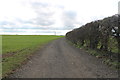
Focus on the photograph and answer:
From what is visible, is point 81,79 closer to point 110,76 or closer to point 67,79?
point 67,79

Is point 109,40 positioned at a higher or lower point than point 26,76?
higher

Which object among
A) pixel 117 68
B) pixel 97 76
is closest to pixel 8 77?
pixel 97 76

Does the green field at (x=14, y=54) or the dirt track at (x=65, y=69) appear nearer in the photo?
the dirt track at (x=65, y=69)

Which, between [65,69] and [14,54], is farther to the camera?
[14,54]

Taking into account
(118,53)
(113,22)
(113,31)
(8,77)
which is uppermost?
(113,22)

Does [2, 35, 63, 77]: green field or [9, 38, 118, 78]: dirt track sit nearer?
[9, 38, 118, 78]: dirt track

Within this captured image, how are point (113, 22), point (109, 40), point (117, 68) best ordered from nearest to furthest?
point (117, 68), point (113, 22), point (109, 40)

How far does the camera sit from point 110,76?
4.36 meters

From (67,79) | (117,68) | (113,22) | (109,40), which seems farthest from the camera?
(109,40)

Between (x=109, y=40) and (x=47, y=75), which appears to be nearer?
(x=47, y=75)

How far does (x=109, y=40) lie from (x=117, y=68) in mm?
1882

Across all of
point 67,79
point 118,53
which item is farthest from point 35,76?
point 118,53

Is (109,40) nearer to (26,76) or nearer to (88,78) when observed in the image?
(88,78)

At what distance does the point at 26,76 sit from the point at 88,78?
2695mm
